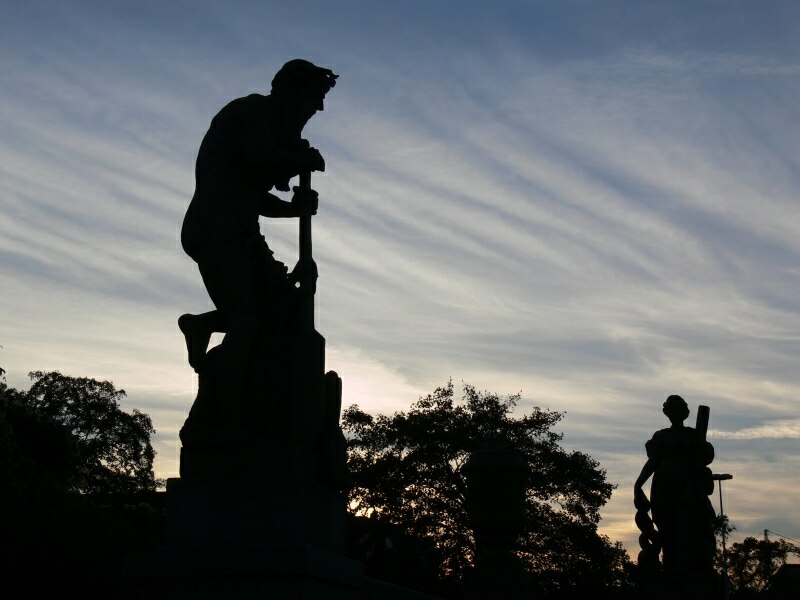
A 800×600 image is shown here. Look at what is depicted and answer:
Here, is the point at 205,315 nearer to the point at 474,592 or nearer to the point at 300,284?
the point at 300,284

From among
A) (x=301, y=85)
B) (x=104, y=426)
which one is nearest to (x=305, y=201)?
(x=301, y=85)

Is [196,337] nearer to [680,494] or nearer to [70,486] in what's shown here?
[680,494]

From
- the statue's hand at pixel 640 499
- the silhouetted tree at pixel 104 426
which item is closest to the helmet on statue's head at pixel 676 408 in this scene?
the statue's hand at pixel 640 499

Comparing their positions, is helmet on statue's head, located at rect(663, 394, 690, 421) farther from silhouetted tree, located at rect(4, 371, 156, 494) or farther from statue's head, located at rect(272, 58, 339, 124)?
silhouetted tree, located at rect(4, 371, 156, 494)

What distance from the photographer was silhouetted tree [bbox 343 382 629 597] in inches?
1602

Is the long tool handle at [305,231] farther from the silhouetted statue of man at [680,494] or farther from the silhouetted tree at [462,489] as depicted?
the silhouetted tree at [462,489]

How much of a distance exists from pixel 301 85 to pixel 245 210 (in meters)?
1.11

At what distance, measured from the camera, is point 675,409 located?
1391cm

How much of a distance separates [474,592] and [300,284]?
518 centimetres

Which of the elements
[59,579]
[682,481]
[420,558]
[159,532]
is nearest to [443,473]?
[420,558]

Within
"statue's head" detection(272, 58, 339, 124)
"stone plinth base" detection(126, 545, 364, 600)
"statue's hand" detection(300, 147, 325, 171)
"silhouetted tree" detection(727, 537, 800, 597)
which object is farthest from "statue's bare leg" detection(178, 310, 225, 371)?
"silhouetted tree" detection(727, 537, 800, 597)

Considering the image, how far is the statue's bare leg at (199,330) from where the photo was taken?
7.59 m

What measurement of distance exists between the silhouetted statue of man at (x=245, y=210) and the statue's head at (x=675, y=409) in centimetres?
739

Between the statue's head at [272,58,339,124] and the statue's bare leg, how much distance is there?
1708 millimetres
